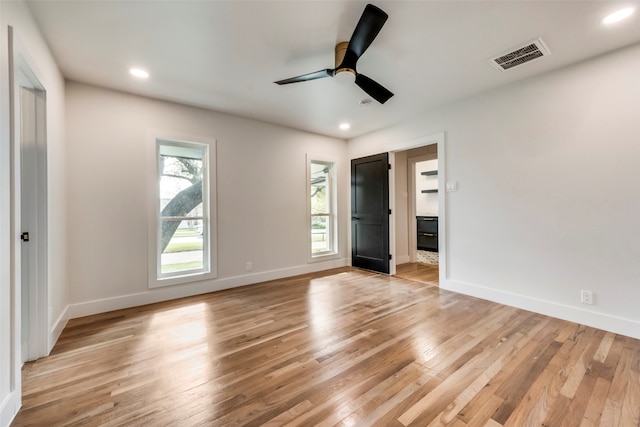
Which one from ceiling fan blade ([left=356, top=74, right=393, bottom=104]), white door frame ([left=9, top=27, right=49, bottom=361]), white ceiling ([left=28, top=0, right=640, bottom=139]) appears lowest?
white door frame ([left=9, top=27, right=49, bottom=361])

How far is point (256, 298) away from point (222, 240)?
101cm

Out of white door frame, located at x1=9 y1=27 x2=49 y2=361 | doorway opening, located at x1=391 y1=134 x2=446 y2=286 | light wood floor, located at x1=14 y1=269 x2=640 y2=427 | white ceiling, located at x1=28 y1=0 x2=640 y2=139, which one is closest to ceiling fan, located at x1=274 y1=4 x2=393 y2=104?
white ceiling, located at x1=28 y1=0 x2=640 y2=139

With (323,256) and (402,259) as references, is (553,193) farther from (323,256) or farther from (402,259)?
(323,256)

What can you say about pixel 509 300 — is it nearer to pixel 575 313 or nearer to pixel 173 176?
pixel 575 313

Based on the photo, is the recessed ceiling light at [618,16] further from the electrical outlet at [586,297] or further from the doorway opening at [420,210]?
the electrical outlet at [586,297]

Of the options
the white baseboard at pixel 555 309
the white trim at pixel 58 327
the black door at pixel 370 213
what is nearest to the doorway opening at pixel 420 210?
the black door at pixel 370 213

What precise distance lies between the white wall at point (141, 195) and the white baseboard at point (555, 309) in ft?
8.88

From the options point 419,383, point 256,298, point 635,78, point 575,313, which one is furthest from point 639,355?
point 256,298

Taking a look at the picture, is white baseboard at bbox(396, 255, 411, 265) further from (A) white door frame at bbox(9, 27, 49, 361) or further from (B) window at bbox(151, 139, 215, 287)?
(A) white door frame at bbox(9, 27, 49, 361)

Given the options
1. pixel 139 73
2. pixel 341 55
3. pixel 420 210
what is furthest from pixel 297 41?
pixel 420 210

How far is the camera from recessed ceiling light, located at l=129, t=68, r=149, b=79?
2.65 meters

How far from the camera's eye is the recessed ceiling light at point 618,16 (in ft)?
6.26

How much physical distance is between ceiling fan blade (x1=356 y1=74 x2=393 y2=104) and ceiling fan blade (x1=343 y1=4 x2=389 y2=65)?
11.7 inches

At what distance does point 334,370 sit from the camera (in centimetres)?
184
